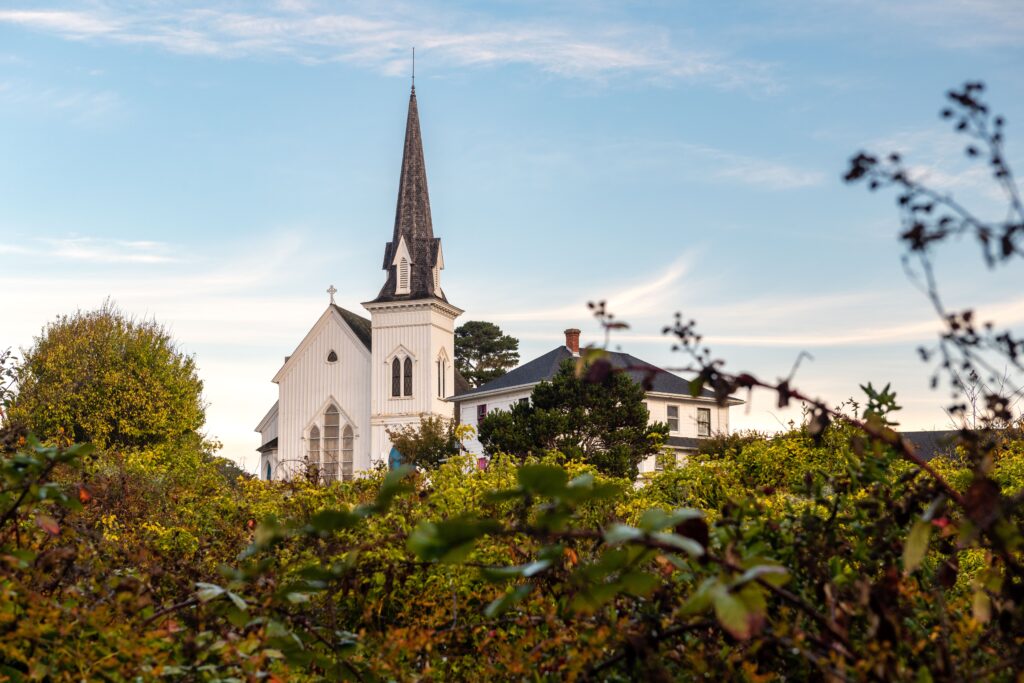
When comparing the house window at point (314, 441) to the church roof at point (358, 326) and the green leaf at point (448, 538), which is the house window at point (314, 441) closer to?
the church roof at point (358, 326)

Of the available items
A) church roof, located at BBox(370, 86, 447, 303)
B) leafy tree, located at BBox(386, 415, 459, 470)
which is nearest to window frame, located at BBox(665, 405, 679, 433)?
leafy tree, located at BBox(386, 415, 459, 470)

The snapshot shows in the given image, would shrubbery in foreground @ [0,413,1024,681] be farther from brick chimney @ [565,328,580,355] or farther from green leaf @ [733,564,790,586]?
brick chimney @ [565,328,580,355]

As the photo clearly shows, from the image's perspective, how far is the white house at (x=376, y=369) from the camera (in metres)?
53.0

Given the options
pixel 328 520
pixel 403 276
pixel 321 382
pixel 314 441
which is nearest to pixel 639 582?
pixel 328 520

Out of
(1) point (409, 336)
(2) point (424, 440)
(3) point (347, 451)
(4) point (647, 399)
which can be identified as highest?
(1) point (409, 336)

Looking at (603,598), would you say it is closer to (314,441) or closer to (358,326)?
(314,441)

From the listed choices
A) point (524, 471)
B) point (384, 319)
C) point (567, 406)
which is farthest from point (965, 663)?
point (384, 319)

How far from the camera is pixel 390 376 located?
5341 centimetres

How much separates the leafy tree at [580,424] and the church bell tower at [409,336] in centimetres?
1441

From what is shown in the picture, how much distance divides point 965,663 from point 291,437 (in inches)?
2142

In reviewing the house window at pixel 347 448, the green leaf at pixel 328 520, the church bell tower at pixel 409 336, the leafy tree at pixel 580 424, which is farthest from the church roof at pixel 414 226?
the green leaf at pixel 328 520

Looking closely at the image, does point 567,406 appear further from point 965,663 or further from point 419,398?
point 965,663

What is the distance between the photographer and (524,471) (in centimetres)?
201

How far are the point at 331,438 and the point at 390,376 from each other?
15.8 feet
